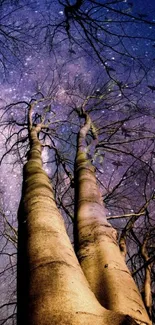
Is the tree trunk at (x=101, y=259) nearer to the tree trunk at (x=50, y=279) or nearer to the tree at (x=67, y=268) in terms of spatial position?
the tree at (x=67, y=268)

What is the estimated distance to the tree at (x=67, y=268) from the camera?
1.03m

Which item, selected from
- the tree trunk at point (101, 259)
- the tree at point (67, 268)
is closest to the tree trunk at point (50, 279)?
the tree at point (67, 268)

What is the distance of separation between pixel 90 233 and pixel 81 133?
115 inches

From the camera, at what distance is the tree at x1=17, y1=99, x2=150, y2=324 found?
1.03m

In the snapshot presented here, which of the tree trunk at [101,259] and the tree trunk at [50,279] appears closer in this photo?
the tree trunk at [50,279]

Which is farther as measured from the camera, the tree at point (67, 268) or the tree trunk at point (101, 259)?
the tree trunk at point (101, 259)

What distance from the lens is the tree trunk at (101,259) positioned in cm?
143

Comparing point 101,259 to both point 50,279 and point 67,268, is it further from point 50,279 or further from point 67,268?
point 50,279

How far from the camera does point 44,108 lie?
6441mm

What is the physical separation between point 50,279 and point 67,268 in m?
0.12

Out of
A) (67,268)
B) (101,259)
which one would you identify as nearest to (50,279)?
(67,268)

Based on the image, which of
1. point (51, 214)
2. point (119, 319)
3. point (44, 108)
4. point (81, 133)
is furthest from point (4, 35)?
point (119, 319)

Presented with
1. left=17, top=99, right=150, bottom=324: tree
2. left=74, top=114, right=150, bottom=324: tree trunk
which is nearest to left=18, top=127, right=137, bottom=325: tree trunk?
left=17, top=99, right=150, bottom=324: tree

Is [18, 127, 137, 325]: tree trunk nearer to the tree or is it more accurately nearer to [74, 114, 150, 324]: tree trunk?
the tree
